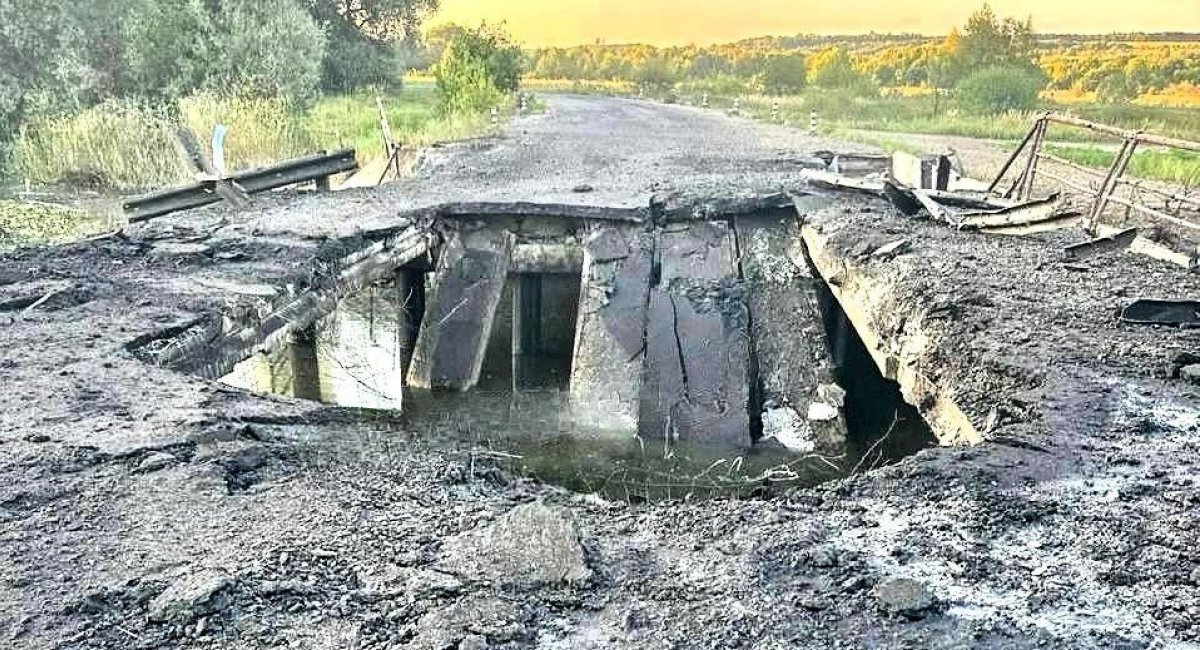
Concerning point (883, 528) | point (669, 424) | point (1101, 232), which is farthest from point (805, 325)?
point (883, 528)

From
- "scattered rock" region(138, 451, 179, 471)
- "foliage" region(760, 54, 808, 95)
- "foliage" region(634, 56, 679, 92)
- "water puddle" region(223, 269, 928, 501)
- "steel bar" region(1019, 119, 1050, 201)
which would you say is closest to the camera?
"scattered rock" region(138, 451, 179, 471)

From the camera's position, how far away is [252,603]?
2744 mm

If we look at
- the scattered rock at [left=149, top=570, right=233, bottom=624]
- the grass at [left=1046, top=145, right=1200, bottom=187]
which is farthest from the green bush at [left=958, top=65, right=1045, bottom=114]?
the scattered rock at [left=149, top=570, right=233, bottom=624]

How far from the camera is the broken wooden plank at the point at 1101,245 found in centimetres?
717

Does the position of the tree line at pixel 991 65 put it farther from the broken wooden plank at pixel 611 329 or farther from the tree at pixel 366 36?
the broken wooden plank at pixel 611 329

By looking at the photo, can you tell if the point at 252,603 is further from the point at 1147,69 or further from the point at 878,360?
the point at 1147,69

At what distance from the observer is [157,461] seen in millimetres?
3680

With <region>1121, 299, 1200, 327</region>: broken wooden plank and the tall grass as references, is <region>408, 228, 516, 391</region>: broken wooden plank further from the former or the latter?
the tall grass

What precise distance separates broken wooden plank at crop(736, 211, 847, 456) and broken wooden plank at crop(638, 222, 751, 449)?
21 centimetres

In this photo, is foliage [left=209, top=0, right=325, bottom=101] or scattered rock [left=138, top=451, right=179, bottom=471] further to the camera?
foliage [left=209, top=0, right=325, bottom=101]

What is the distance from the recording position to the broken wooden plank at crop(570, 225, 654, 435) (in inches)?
306

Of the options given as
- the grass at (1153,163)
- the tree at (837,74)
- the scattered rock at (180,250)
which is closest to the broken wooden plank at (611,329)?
the scattered rock at (180,250)

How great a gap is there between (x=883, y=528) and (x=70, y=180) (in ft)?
50.7

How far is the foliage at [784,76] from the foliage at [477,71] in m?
19.8
